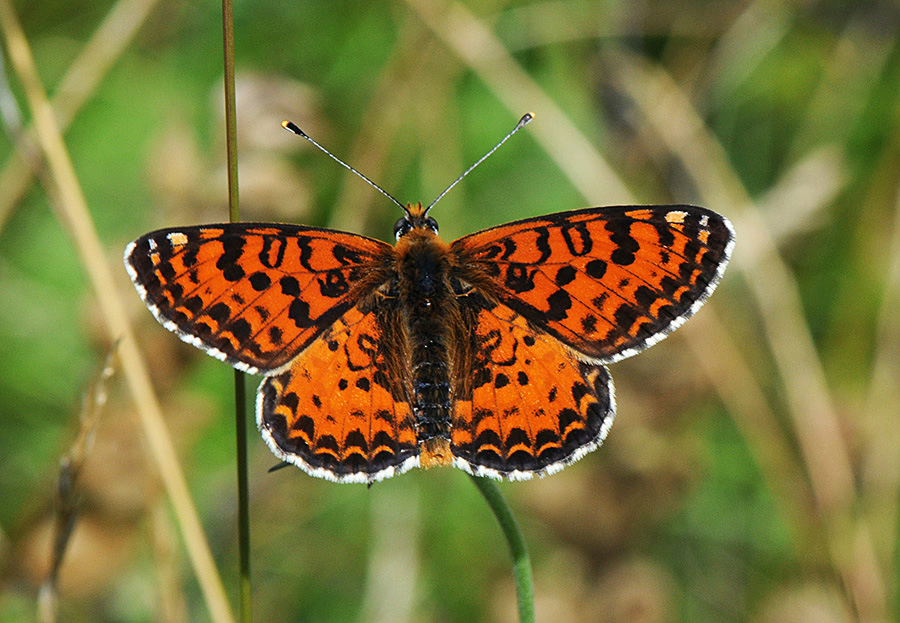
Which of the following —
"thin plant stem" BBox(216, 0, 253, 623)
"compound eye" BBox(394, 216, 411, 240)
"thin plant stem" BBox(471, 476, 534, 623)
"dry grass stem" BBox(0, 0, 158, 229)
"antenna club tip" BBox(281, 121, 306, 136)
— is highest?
"dry grass stem" BBox(0, 0, 158, 229)

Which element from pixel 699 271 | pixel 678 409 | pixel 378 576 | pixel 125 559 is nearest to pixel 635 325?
pixel 699 271

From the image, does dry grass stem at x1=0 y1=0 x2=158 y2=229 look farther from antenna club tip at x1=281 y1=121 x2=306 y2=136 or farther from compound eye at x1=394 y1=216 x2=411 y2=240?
compound eye at x1=394 y1=216 x2=411 y2=240

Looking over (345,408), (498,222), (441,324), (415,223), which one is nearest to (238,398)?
(345,408)

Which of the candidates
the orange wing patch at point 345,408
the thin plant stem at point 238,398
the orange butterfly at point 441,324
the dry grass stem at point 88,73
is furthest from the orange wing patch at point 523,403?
the dry grass stem at point 88,73

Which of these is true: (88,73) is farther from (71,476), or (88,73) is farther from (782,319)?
(782,319)

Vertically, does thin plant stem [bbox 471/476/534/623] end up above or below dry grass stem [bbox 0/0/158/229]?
below

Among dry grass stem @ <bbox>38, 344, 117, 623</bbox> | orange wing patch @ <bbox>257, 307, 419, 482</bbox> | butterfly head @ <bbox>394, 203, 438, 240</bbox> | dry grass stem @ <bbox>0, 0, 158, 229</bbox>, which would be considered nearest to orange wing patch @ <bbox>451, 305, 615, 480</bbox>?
orange wing patch @ <bbox>257, 307, 419, 482</bbox>

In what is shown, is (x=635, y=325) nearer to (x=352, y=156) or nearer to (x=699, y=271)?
(x=699, y=271)
